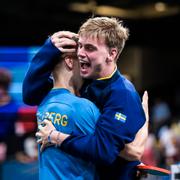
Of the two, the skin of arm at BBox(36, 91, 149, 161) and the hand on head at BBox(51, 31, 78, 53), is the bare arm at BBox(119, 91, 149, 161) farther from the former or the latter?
the hand on head at BBox(51, 31, 78, 53)

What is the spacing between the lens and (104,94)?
300 centimetres

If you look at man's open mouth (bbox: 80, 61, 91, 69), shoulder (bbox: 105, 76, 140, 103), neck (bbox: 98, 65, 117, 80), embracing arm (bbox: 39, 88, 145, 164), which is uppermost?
man's open mouth (bbox: 80, 61, 91, 69)

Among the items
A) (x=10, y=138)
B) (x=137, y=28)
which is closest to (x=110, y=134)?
(x=10, y=138)

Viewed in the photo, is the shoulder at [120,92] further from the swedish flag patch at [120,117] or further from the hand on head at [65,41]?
the hand on head at [65,41]

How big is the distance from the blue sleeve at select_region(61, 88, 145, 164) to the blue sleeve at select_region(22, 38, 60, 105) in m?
0.37

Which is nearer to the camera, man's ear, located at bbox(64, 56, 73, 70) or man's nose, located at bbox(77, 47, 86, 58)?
man's nose, located at bbox(77, 47, 86, 58)

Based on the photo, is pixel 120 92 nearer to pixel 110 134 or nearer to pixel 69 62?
pixel 110 134

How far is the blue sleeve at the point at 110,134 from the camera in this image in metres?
2.88

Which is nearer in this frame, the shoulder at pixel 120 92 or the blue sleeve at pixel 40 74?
the shoulder at pixel 120 92

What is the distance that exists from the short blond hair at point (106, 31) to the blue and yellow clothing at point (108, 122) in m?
0.16

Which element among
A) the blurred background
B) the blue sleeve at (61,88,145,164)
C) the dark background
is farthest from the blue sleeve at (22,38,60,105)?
the dark background

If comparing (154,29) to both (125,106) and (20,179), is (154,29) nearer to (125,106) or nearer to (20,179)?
(20,179)

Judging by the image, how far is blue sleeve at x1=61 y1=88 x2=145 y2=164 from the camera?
2877mm

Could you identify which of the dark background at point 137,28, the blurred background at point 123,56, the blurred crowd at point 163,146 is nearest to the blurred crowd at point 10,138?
the blurred background at point 123,56
